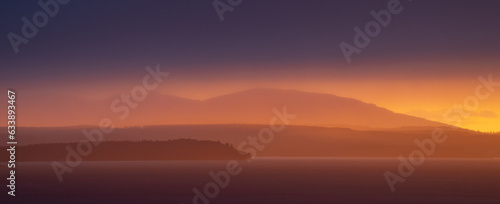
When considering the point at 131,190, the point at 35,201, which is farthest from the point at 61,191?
the point at 35,201

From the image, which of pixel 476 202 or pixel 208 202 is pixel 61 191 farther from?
pixel 476 202

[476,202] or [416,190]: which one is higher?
[416,190]

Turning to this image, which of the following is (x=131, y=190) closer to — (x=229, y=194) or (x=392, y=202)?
(x=229, y=194)

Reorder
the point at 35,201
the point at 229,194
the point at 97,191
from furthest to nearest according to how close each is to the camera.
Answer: the point at 97,191, the point at 229,194, the point at 35,201

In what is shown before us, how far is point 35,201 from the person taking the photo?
229 feet

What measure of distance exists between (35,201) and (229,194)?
24.2 m

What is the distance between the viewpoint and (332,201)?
7069 centimetres

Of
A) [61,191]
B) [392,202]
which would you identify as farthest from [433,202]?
[61,191]

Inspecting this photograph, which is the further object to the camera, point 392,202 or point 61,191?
point 61,191

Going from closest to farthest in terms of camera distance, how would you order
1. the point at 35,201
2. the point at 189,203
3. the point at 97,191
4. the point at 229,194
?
the point at 189,203, the point at 35,201, the point at 229,194, the point at 97,191

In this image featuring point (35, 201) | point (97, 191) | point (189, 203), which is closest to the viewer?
point (189, 203)

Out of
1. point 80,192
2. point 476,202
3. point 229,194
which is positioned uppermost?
point 80,192

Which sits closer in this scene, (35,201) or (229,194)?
(35,201)

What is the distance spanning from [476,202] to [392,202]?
928cm
